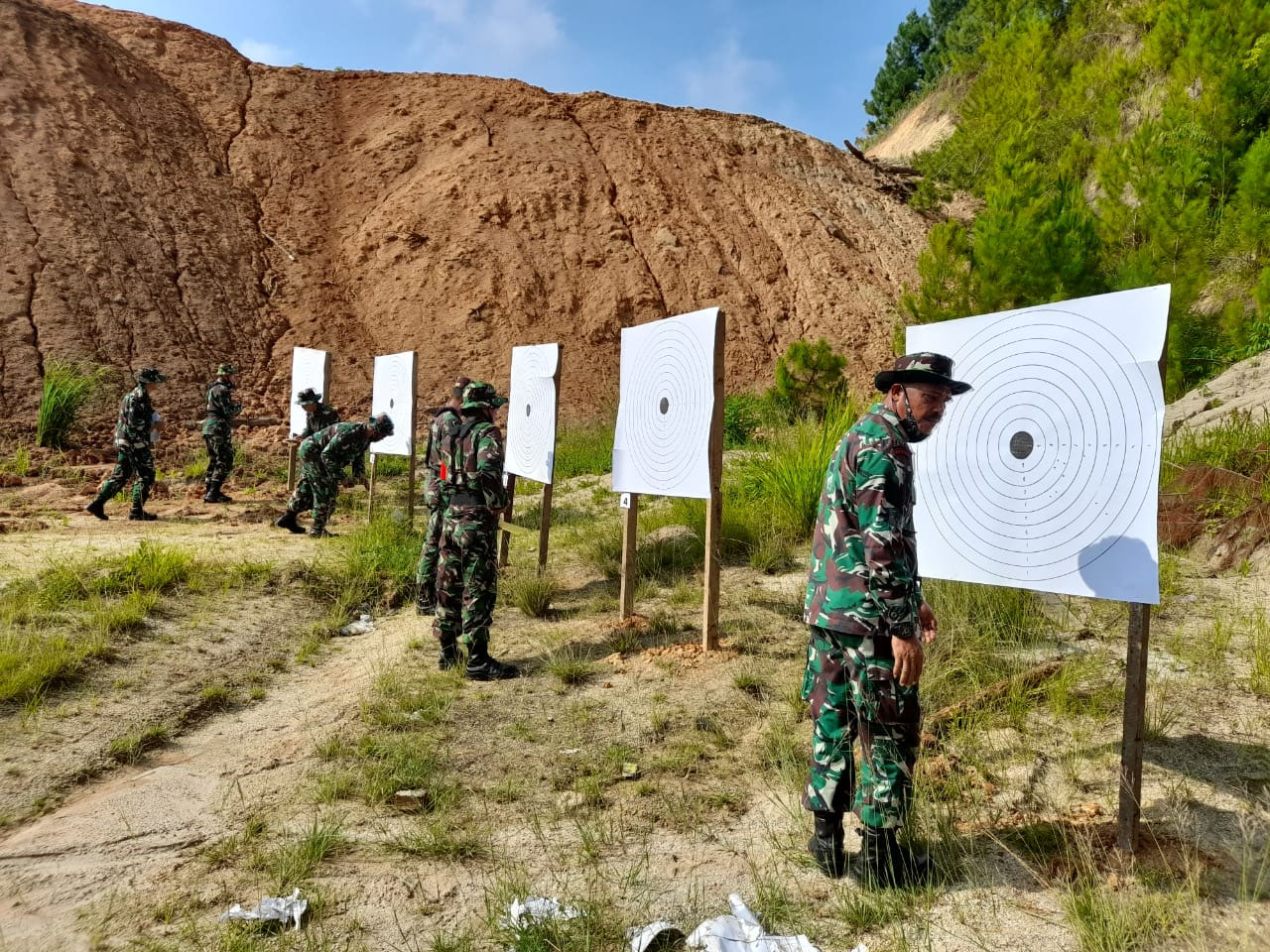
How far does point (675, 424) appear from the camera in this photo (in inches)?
→ 210

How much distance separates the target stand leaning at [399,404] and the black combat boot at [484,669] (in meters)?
4.11

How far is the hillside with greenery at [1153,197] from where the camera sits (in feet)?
35.2

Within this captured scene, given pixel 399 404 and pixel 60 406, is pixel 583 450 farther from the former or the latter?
pixel 60 406

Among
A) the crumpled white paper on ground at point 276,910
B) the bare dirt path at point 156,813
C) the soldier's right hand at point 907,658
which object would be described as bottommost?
the bare dirt path at point 156,813

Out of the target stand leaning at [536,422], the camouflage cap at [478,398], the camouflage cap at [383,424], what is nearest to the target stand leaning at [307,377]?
the camouflage cap at [383,424]

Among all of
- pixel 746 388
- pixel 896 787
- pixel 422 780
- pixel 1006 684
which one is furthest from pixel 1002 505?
pixel 746 388

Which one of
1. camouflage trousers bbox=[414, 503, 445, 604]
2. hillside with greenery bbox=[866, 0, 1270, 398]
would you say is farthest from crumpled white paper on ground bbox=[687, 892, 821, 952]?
hillside with greenery bbox=[866, 0, 1270, 398]

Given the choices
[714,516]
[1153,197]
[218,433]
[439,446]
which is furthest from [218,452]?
[1153,197]

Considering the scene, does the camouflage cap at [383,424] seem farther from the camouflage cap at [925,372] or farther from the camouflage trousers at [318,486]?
the camouflage cap at [925,372]

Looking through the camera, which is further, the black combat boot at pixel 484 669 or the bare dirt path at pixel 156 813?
the black combat boot at pixel 484 669

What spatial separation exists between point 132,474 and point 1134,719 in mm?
10339

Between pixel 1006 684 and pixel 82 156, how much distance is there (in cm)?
2030

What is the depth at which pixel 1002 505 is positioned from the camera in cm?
325

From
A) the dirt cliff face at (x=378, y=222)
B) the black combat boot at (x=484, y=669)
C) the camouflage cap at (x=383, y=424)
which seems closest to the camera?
the black combat boot at (x=484, y=669)
